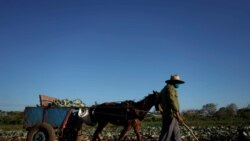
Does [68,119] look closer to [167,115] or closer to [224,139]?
[167,115]

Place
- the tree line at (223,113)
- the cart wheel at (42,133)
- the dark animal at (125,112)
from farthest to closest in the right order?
the tree line at (223,113), the dark animal at (125,112), the cart wheel at (42,133)

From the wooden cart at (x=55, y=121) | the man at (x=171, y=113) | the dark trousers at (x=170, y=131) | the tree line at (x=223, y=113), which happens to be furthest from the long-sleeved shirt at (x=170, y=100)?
the tree line at (x=223, y=113)

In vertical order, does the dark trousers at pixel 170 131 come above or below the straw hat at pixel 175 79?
below

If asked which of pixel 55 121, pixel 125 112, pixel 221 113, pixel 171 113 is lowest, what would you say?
pixel 55 121

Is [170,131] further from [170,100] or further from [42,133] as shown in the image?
[42,133]

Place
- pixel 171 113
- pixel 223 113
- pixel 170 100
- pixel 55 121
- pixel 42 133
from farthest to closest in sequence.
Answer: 1. pixel 223 113
2. pixel 55 121
3. pixel 42 133
4. pixel 171 113
5. pixel 170 100

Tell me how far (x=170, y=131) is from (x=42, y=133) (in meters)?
5.08

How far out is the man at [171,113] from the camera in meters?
9.17

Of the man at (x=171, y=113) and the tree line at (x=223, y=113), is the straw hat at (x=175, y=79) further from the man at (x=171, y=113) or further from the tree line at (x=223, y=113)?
the tree line at (x=223, y=113)

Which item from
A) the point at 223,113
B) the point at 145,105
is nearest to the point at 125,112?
the point at 145,105

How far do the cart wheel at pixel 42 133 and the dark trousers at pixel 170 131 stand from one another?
4365 mm

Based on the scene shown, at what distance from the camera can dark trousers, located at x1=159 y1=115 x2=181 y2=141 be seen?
921 cm

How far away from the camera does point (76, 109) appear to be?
42.7 feet

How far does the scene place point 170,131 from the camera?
923cm
